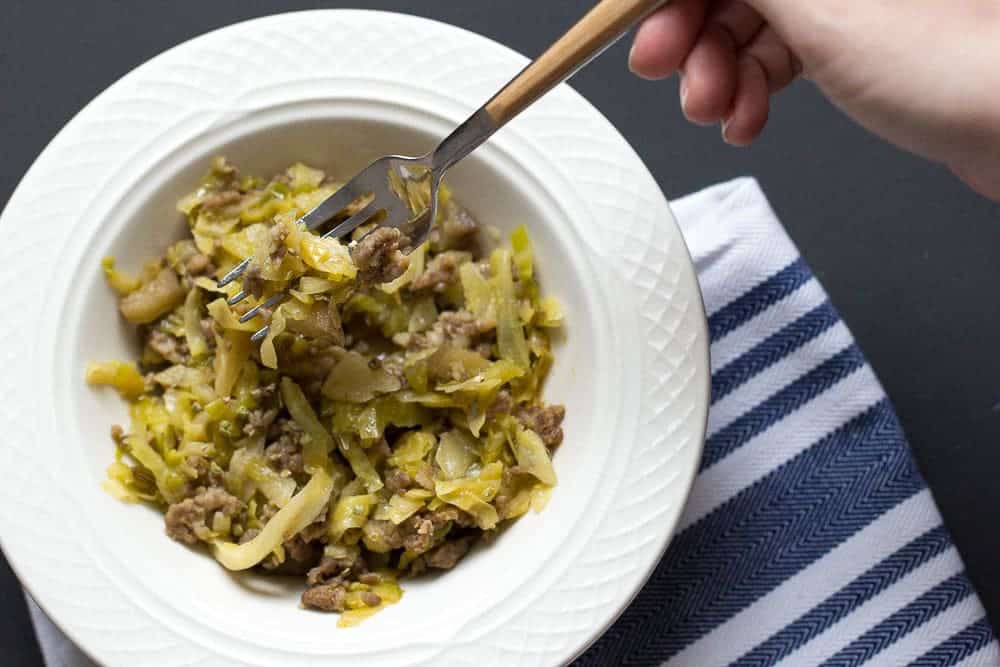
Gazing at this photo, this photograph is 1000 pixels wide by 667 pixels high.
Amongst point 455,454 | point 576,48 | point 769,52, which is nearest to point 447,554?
point 455,454

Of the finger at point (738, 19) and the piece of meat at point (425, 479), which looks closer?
the piece of meat at point (425, 479)

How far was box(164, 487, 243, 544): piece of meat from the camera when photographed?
7.31 ft

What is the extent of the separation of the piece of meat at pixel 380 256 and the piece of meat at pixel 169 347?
50cm

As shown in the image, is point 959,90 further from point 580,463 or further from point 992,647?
point 992,647

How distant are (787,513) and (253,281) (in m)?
1.42

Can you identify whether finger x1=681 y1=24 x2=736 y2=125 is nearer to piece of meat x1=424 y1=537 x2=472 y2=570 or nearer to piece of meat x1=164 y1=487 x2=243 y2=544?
piece of meat x1=424 y1=537 x2=472 y2=570

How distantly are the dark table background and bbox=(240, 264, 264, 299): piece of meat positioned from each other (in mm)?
1140

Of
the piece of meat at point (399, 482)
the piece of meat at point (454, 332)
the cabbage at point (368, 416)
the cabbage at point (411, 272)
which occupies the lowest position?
the piece of meat at point (399, 482)

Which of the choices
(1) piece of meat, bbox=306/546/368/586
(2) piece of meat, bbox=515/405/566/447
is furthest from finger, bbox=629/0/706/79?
(1) piece of meat, bbox=306/546/368/586

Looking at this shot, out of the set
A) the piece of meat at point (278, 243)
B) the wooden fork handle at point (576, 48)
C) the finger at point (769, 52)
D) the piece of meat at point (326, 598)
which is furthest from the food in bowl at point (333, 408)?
the finger at point (769, 52)

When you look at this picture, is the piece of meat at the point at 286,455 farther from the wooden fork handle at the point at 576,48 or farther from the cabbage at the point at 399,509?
the wooden fork handle at the point at 576,48

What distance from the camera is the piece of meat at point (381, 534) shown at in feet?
7.38

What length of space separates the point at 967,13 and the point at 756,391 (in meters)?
1.07

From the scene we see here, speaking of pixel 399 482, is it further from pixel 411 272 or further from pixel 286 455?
pixel 411 272
